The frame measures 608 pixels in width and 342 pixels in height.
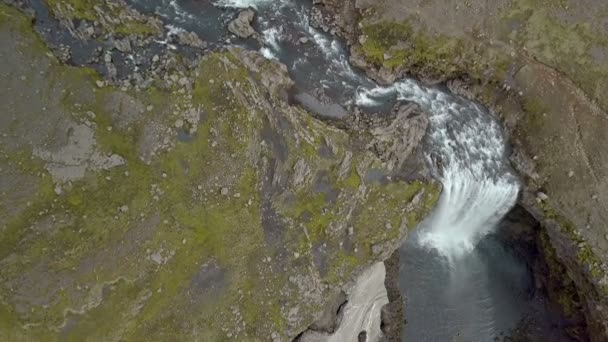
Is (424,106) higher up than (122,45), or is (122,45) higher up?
(424,106)

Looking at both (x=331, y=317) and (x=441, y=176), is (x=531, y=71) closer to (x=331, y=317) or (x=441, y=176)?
(x=441, y=176)

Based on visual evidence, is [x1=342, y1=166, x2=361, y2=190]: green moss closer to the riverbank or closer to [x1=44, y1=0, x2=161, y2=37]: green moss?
the riverbank

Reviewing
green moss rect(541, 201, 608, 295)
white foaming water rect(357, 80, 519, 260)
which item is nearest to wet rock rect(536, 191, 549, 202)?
green moss rect(541, 201, 608, 295)

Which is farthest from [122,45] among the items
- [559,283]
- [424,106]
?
[559,283]

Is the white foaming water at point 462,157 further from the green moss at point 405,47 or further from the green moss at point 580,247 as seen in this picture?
the green moss at point 580,247

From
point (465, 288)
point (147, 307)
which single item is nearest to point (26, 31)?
point (147, 307)

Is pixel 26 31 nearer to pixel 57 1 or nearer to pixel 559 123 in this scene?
pixel 57 1
